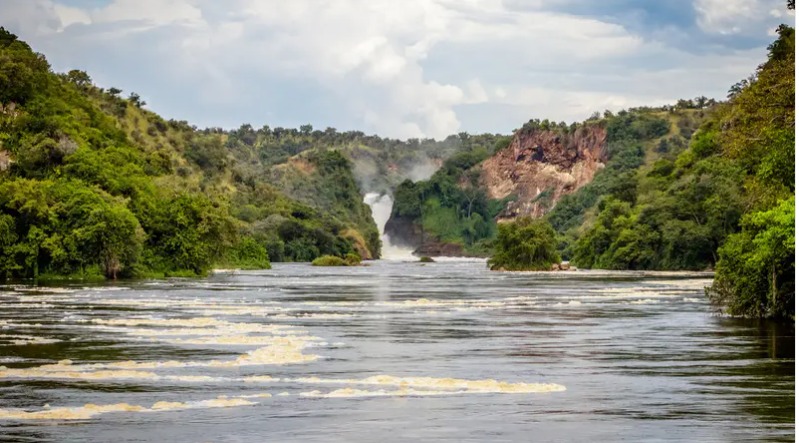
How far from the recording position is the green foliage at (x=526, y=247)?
138 metres

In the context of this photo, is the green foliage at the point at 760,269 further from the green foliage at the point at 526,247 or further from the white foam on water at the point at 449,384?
the green foliage at the point at 526,247

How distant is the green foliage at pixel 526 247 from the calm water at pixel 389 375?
286ft

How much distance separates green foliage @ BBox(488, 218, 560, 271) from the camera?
453ft

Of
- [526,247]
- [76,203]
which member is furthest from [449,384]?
[526,247]

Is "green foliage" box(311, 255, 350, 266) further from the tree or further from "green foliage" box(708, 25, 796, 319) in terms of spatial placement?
"green foliage" box(708, 25, 796, 319)

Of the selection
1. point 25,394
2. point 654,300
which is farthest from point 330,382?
point 654,300

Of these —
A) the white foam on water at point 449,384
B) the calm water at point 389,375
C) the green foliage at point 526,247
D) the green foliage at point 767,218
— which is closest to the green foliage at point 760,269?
the green foliage at point 767,218

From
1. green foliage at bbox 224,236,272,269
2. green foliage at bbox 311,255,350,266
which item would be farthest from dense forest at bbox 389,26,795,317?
green foliage at bbox 311,255,350,266

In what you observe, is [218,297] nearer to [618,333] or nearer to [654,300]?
[654,300]

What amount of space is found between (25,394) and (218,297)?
40.5 m

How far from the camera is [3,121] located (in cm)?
11100

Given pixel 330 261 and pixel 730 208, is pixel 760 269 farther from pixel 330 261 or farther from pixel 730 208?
pixel 330 261

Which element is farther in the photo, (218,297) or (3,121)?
(3,121)

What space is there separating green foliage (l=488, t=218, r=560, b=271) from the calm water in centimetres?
8711
